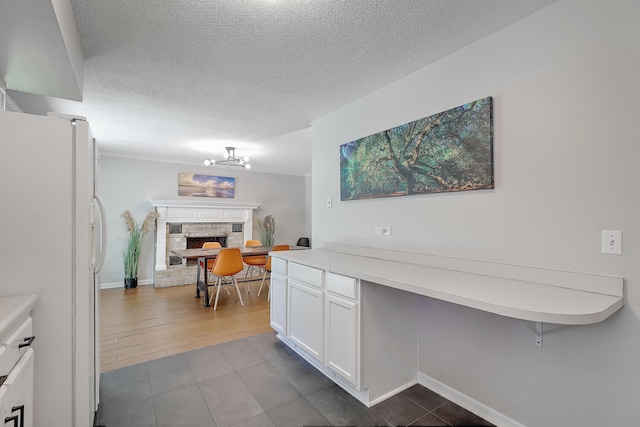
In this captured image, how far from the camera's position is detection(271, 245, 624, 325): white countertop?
3.80 ft

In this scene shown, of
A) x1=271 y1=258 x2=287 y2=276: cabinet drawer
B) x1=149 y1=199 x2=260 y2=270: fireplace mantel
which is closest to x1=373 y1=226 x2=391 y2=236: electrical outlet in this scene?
x1=271 y1=258 x2=287 y2=276: cabinet drawer

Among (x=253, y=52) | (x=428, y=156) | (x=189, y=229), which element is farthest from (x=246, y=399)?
(x=189, y=229)

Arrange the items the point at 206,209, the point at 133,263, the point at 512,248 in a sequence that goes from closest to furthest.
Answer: the point at 512,248 → the point at 133,263 → the point at 206,209

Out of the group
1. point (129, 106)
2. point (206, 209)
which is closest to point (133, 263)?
point (206, 209)

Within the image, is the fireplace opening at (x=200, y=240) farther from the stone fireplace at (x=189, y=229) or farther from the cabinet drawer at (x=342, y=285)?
the cabinet drawer at (x=342, y=285)

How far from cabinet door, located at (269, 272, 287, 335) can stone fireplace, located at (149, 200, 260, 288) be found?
3.36 m

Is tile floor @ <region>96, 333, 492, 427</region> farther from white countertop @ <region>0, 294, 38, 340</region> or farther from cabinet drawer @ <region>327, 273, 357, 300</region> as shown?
white countertop @ <region>0, 294, 38, 340</region>

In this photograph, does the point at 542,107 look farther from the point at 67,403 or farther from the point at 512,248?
the point at 67,403

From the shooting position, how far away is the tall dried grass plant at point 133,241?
203 inches

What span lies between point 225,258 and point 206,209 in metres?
2.28

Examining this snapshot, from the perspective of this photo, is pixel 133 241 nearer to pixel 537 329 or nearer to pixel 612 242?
pixel 537 329

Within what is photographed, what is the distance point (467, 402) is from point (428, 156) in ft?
5.37

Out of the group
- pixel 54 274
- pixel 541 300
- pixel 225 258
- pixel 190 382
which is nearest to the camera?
pixel 541 300

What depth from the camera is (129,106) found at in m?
3.00
